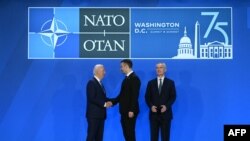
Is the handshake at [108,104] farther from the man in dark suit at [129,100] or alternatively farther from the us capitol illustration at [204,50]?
the us capitol illustration at [204,50]

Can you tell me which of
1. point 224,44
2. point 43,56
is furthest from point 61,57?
point 224,44

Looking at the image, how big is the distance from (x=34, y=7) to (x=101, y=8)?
106 centimetres

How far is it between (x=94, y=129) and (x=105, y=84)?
1.09 metres

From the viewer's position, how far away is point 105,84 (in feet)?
21.7

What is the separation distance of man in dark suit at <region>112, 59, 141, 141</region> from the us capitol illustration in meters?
1.05

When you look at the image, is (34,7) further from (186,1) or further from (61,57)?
(186,1)

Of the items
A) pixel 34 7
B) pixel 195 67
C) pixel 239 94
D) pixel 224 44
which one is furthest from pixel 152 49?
pixel 34 7

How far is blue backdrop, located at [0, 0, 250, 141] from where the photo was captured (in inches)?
259

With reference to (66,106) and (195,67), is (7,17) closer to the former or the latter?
(66,106)

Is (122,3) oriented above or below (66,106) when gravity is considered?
above

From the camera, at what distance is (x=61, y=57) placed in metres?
6.64

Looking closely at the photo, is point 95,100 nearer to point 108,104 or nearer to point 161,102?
point 108,104

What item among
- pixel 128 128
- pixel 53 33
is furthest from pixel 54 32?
pixel 128 128

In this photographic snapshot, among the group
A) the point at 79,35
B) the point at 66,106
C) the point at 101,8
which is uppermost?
the point at 101,8
